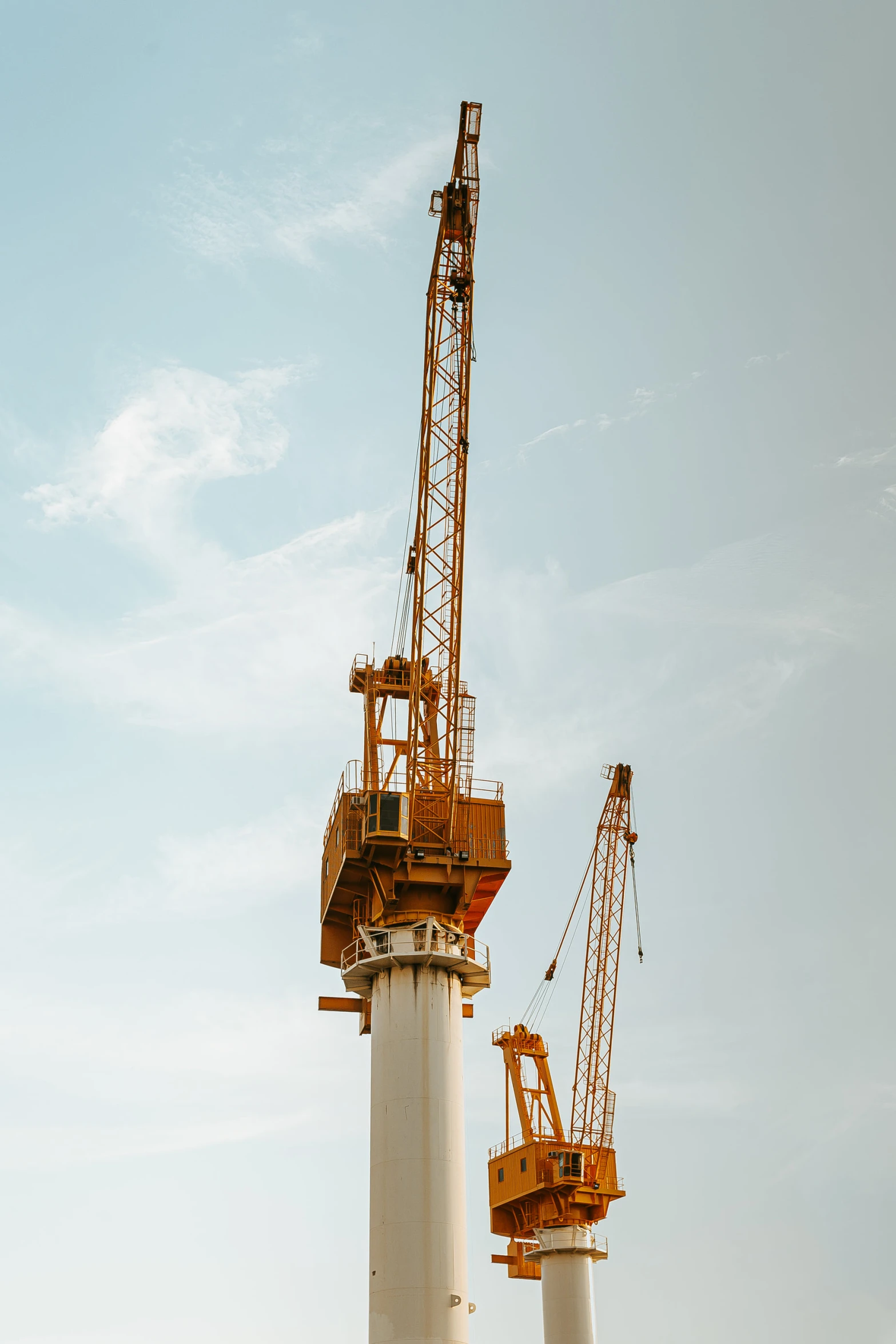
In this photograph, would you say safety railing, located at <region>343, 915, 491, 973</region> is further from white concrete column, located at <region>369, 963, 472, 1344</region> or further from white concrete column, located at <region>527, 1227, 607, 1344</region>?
white concrete column, located at <region>527, 1227, 607, 1344</region>

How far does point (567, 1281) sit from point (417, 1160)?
37975mm

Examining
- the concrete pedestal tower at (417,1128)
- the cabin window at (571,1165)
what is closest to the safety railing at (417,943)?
the concrete pedestal tower at (417,1128)

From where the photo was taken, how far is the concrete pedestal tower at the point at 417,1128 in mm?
46438

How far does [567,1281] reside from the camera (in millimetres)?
79938

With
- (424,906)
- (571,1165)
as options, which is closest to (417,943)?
(424,906)

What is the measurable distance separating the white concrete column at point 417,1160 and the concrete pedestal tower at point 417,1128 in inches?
1.6

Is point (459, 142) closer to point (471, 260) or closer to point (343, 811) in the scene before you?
point (471, 260)

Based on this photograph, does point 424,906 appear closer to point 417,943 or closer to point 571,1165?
point 417,943

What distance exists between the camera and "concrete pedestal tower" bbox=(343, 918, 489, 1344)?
46438 millimetres

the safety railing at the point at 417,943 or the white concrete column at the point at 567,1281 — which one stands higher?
the safety railing at the point at 417,943

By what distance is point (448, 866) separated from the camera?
55000 millimetres

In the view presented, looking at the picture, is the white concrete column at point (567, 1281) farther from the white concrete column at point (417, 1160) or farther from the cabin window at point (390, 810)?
the cabin window at point (390, 810)

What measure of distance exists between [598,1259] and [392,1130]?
40.5m

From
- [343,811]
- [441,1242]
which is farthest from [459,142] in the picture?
[441,1242]
